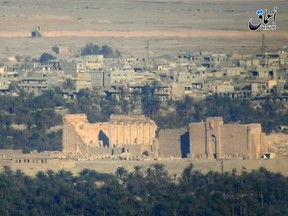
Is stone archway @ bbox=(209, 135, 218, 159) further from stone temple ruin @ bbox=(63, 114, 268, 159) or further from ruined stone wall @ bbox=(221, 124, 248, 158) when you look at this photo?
ruined stone wall @ bbox=(221, 124, 248, 158)

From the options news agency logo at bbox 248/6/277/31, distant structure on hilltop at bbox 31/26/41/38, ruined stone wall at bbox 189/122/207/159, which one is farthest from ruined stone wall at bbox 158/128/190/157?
distant structure on hilltop at bbox 31/26/41/38

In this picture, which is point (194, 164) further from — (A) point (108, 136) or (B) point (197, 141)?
(A) point (108, 136)

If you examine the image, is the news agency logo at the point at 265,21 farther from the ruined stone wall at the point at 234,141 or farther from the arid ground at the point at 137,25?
the ruined stone wall at the point at 234,141

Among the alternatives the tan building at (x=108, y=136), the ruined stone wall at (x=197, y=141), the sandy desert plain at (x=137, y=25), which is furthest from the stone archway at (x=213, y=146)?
the sandy desert plain at (x=137, y=25)

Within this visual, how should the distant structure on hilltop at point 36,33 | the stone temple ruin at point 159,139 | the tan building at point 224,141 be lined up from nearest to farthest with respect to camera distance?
the tan building at point 224,141, the stone temple ruin at point 159,139, the distant structure on hilltop at point 36,33

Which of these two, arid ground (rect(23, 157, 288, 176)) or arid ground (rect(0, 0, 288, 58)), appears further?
arid ground (rect(0, 0, 288, 58))

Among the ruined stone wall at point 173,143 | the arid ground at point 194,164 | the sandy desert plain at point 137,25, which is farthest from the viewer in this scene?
the sandy desert plain at point 137,25

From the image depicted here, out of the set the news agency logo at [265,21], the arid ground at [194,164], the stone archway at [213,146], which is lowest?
the arid ground at [194,164]
